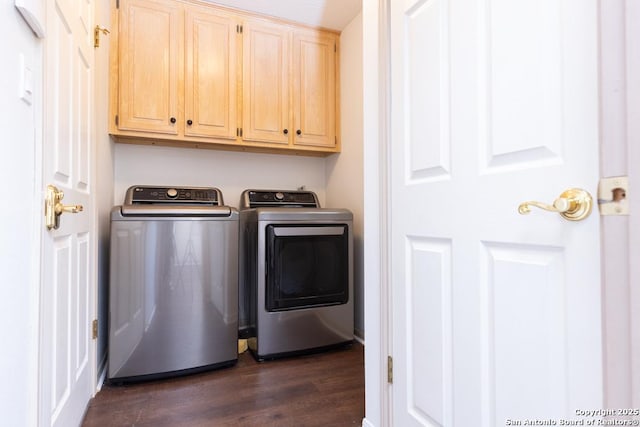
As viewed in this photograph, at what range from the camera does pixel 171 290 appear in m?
1.90

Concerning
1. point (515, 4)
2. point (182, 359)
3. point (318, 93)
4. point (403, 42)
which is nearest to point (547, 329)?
→ point (515, 4)

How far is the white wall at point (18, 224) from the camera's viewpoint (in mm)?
762

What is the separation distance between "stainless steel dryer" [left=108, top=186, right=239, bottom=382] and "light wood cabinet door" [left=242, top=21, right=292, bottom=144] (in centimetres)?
79

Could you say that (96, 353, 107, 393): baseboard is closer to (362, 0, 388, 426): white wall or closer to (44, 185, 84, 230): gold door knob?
(44, 185, 84, 230): gold door knob

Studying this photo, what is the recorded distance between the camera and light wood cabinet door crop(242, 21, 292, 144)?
8.16 feet

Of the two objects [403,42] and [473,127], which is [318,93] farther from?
[473,127]

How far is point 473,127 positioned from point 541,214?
0.29 meters

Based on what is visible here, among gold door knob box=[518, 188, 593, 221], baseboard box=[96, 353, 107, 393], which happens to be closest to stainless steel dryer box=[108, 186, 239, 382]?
baseboard box=[96, 353, 107, 393]

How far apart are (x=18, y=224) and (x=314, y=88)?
223 centimetres

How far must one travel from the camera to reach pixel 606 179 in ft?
1.91

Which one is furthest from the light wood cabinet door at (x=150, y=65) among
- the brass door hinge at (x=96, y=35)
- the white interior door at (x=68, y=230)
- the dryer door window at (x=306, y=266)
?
the dryer door window at (x=306, y=266)

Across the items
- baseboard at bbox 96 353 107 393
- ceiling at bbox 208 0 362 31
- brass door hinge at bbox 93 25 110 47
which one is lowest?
baseboard at bbox 96 353 107 393

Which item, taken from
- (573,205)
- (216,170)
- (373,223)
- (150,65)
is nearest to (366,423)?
(373,223)

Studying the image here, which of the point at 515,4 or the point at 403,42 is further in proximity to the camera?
the point at 403,42
